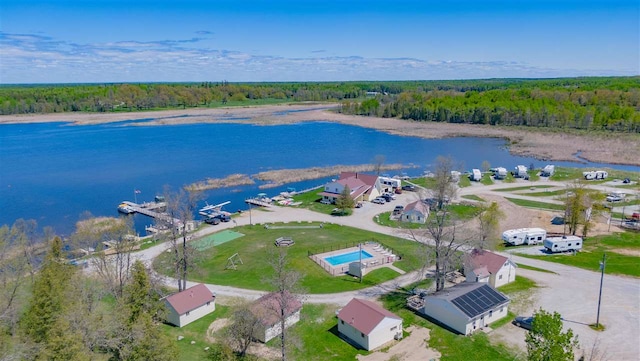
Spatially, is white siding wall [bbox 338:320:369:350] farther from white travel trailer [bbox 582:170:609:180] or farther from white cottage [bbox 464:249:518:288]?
white travel trailer [bbox 582:170:609:180]

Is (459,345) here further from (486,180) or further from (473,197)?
(486,180)

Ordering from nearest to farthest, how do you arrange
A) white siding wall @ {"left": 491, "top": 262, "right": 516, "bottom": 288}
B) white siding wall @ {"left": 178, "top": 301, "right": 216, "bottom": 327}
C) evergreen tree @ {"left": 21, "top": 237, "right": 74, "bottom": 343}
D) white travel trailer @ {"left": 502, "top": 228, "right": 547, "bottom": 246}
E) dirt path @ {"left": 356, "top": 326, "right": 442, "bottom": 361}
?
evergreen tree @ {"left": 21, "top": 237, "right": 74, "bottom": 343}
dirt path @ {"left": 356, "top": 326, "right": 442, "bottom": 361}
white siding wall @ {"left": 178, "top": 301, "right": 216, "bottom": 327}
white siding wall @ {"left": 491, "top": 262, "right": 516, "bottom": 288}
white travel trailer @ {"left": 502, "top": 228, "right": 547, "bottom": 246}

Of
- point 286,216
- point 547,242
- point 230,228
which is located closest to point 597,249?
point 547,242

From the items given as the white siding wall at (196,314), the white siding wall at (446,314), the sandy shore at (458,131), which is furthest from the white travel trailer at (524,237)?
the sandy shore at (458,131)

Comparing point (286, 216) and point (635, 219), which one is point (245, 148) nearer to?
point (286, 216)

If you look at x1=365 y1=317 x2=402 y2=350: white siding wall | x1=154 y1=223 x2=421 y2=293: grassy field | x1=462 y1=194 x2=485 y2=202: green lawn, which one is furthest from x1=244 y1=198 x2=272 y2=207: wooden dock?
x1=365 y1=317 x2=402 y2=350: white siding wall

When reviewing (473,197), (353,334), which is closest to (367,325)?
(353,334)

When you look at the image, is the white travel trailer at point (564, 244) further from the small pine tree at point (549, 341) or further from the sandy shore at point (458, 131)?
the sandy shore at point (458, 131)
